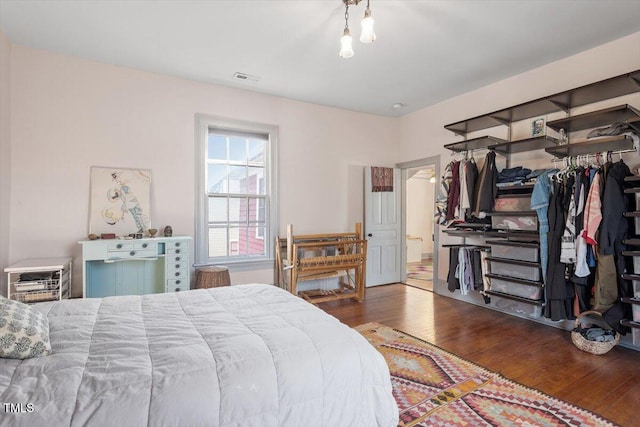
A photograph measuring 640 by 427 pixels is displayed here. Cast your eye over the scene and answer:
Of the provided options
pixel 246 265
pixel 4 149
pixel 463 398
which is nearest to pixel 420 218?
pixel 246 265

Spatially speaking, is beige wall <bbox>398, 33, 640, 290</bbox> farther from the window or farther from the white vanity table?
the white vanity table

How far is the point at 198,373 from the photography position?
115 cm

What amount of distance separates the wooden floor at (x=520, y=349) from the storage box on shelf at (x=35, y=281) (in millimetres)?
2726

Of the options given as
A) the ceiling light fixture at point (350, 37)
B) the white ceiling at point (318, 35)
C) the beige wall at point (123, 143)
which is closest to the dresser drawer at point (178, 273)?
the beige wall at point (123, 143)

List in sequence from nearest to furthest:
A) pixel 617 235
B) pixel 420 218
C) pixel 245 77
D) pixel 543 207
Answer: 1. pixel 617 235
2. pixel 543 207
3. pixel 245 77
4. pixel 420 218

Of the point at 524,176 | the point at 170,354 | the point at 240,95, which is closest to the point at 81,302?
the point at 170,354

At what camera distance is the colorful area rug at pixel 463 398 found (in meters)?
1.84

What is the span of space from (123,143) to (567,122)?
14.9 ft

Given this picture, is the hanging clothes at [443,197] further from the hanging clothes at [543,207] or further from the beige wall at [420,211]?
the beige wall at [420,211]

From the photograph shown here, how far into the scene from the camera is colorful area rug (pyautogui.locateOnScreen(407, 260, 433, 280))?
591 centimetres

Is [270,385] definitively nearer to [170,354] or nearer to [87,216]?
[170,354]

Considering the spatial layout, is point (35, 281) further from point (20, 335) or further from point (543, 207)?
point (543, 207)

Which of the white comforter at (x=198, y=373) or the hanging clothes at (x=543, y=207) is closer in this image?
the white comforter at (x=198, y=373)

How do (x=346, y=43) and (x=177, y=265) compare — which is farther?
(x=177, y=265)
